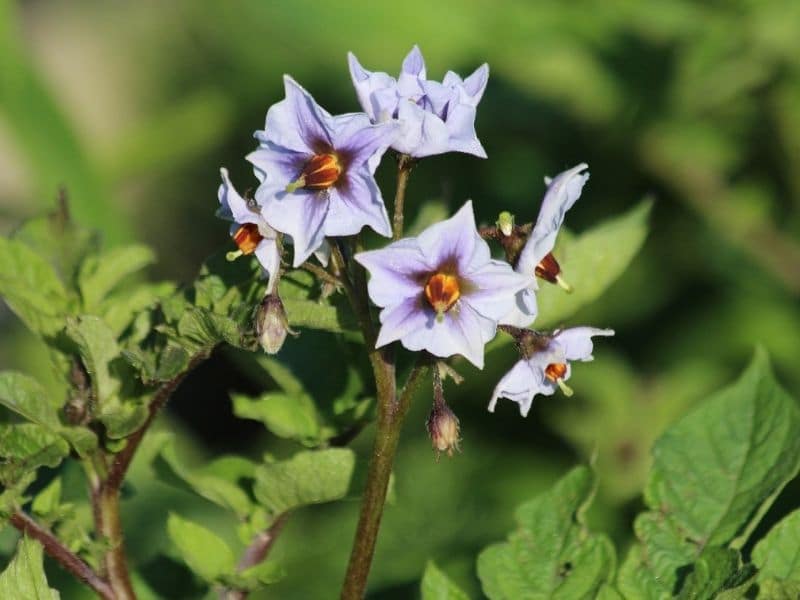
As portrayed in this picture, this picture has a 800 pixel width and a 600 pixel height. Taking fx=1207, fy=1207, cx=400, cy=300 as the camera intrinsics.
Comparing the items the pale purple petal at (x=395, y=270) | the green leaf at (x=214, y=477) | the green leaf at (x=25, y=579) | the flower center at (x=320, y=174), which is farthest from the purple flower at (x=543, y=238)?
the green leaf at (x=25, y=579)

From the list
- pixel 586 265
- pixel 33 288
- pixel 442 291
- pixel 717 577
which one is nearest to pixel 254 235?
pixel 442 291

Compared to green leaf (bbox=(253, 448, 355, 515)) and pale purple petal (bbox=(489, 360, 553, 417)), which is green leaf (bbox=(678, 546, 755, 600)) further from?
green leaf (bbox=(253, 448, 355, 515))

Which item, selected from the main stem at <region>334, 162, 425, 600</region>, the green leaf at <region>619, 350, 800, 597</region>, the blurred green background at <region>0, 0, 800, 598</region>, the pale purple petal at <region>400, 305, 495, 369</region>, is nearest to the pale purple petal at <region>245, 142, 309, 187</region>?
the main stem at <region>334, 162, 425, 600</region>

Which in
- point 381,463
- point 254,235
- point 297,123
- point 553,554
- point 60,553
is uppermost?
point 297,123

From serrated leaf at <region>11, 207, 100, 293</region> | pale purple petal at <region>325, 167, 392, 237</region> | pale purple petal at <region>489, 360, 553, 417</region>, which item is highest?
pale purple petal at <region>325, 167, 392, 237</region>

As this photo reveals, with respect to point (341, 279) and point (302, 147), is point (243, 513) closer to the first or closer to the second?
point (341, 279)

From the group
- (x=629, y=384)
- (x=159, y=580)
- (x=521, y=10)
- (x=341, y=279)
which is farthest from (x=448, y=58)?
(x=341, y=279)

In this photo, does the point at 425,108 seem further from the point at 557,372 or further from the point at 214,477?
the point at 214,477
